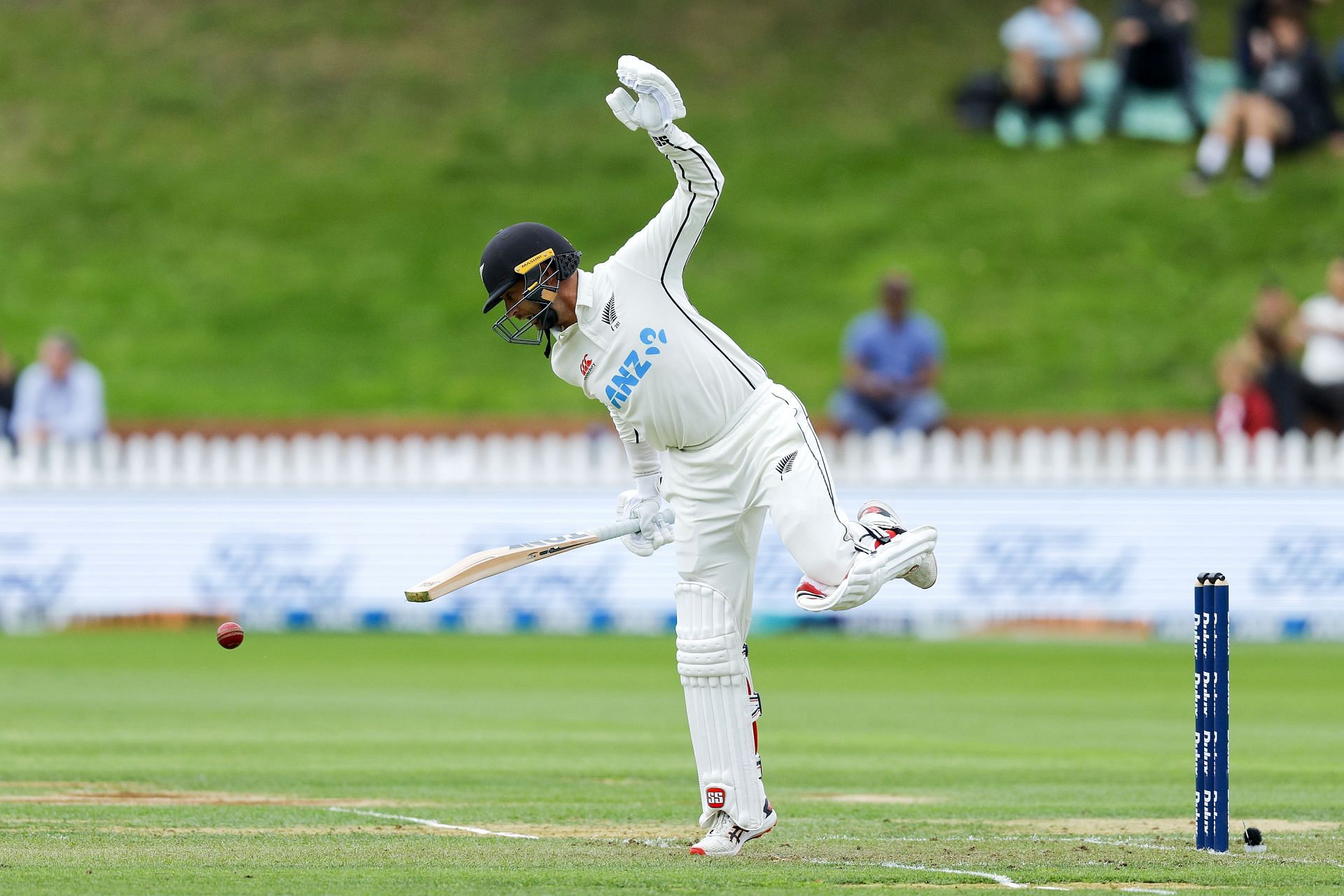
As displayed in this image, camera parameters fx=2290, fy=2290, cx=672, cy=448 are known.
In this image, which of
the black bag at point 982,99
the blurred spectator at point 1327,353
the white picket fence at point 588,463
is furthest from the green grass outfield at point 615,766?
the black bag at point 982,99

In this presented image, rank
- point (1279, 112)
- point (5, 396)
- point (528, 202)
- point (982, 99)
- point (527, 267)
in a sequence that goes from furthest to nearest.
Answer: point (528, 202) → point (982, 99) → point (1279, 112) → point (5, 396) → point (527, 267)

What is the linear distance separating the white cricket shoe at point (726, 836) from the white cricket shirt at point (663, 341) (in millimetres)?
1195

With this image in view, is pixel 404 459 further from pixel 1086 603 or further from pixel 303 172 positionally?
pixel 303 172

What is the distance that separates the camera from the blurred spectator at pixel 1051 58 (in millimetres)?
26969

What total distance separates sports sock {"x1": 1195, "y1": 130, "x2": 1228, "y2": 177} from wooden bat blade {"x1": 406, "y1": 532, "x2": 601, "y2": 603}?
21.5 metres

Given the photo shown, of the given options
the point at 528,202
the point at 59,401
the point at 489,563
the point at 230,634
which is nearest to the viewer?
the point at 489,563

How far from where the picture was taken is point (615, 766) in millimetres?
10086

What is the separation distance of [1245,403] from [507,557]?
11.8 meters

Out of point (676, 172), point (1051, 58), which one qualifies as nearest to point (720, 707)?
point (676, 172)

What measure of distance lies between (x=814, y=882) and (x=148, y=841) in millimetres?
2236

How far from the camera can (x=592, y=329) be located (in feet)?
23.9

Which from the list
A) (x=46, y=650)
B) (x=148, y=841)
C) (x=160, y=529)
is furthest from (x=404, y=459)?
(x=148, y=841)

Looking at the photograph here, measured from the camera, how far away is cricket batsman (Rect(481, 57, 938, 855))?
23.5ft

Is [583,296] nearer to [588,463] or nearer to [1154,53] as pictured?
[588,463]
